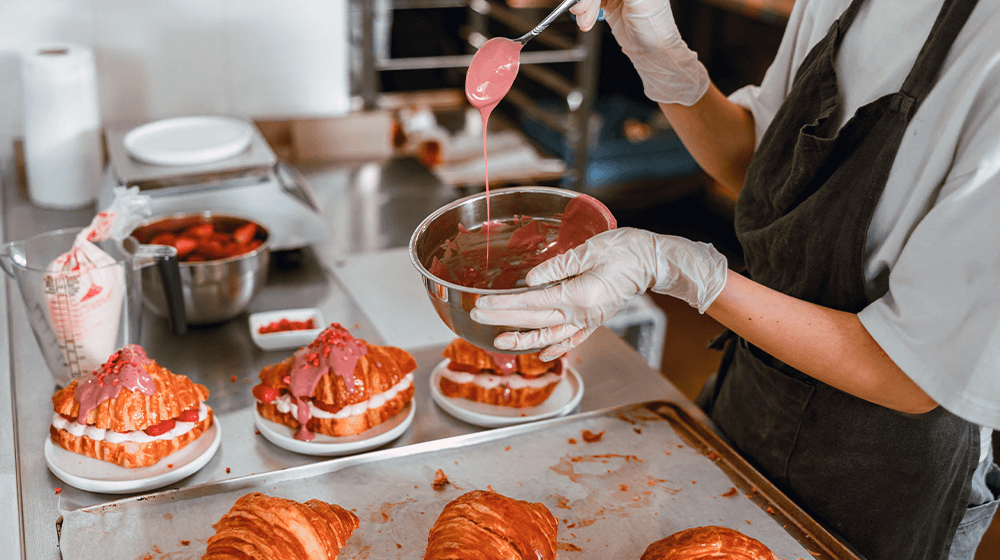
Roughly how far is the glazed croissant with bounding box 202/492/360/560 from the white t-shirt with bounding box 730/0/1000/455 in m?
0.80

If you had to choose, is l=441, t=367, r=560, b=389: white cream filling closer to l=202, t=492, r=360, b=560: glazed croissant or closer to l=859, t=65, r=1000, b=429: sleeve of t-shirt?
l=202, t=492, r=360, b=560: glazed croissant

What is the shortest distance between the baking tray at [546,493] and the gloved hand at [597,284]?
281 millimetres

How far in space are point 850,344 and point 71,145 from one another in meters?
2.00

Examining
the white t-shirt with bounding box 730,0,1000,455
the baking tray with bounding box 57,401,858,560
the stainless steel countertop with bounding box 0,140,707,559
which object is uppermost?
the white t-shirt with bounding box 730,0,1000,455

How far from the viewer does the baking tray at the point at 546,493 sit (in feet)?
3.76

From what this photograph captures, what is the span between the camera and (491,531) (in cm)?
108

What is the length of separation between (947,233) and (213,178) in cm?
156

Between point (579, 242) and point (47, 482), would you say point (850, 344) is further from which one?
point (47, 482)

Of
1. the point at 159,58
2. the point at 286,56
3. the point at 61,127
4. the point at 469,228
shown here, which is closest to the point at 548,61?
the point at 286,56

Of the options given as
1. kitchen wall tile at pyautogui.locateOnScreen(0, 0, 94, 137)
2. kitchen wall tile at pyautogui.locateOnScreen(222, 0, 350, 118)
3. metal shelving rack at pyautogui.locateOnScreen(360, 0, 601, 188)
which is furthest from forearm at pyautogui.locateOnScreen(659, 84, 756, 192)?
metal shelving rack at pyautogui.locateOnScreen(360, 0, 601, 188)

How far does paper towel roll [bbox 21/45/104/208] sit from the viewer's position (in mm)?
2006

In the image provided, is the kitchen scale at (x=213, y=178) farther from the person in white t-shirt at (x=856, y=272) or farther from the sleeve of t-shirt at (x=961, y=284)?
the sleeve of t-shirt at (x=961, y=284)

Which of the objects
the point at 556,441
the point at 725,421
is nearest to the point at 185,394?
the point at 556,441

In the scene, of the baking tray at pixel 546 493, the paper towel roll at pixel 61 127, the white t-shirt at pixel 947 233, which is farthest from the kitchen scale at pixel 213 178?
the white t-shirt at pixel 947 233
